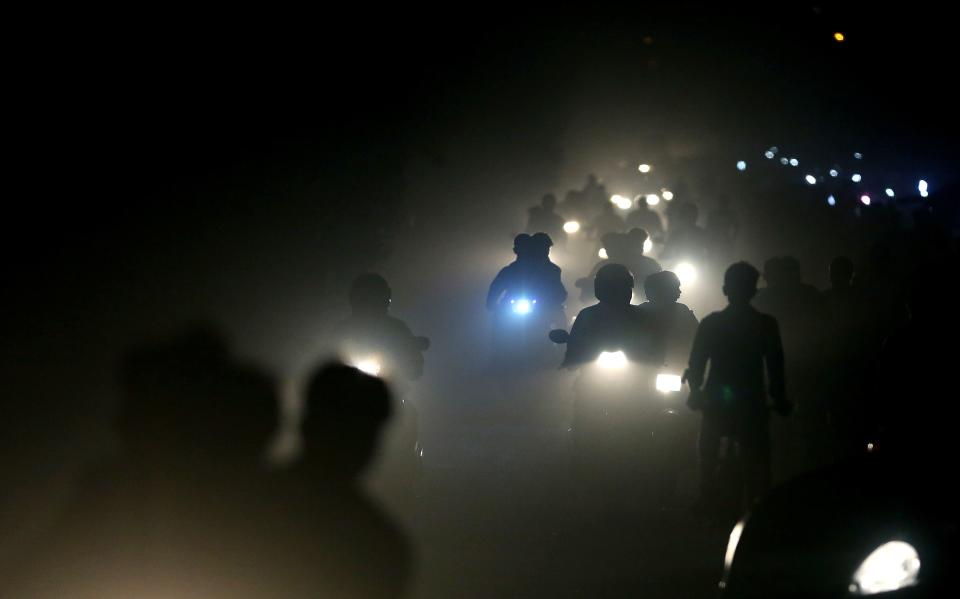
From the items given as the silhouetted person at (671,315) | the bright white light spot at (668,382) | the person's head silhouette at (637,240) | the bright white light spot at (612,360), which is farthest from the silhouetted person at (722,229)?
the bright white light spot at (612,360)

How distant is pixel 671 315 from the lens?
10.1 metres

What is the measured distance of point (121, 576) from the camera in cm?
675

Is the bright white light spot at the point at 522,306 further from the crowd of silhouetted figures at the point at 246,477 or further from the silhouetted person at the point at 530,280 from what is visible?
the crowd of silhouetted figures at the point at 246,477

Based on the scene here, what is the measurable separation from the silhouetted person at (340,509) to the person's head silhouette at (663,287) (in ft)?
18.4

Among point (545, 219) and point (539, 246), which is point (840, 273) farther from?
point (545, 219)

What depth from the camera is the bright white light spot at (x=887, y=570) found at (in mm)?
4527

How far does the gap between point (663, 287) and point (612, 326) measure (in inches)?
36.1

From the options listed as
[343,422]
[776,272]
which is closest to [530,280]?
[776,272]

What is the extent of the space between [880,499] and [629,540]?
388cm

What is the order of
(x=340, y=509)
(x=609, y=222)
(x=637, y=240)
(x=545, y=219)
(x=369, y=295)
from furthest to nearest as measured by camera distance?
(x=545, y=219), (x=609, y=222), (x=637, y=240), (x=369, y=295), (x=340, y=509)

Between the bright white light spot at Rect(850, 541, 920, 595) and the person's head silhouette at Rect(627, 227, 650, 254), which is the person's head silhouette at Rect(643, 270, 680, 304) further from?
the bright white light spot at Rect(850, 541, 920, 595)

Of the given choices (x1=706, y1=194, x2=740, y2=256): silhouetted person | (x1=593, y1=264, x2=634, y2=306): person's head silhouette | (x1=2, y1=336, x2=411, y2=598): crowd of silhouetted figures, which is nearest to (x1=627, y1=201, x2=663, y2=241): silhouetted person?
(x1=706, y1=194, x2=740, y2=256): silhouetted person

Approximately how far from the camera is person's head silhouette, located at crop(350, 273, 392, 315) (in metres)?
9.20

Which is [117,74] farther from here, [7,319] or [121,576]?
[121,576]
